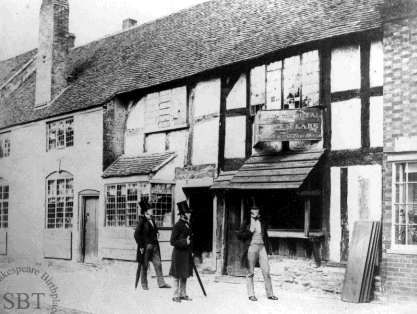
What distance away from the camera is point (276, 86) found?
999 cm

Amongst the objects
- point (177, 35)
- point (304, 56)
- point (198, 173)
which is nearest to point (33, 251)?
point (198, 173)

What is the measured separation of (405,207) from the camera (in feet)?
26.5

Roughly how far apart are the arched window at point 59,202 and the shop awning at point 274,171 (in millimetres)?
4702

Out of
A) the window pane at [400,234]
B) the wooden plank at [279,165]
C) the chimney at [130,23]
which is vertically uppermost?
the chimney at [130,23]

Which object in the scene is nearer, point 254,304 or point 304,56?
point 254,304

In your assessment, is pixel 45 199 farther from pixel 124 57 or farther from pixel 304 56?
pixel 304 56

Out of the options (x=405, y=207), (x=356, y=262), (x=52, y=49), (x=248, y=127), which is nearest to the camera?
(x=405, y=207)

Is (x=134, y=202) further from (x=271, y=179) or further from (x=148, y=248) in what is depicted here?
A: (x=271, y=179)

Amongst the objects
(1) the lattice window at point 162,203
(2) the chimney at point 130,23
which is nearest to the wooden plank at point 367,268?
(1) the lattice window at point 162,203

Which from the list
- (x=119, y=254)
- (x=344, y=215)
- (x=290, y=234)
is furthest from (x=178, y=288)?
→ (x=119, y=254)

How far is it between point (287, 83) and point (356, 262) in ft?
10.9

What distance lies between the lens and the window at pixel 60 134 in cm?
1359

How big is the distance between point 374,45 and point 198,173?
4309 mm

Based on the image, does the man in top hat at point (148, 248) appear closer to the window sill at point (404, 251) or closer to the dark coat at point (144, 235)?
the dark coat at point (144, 235)
